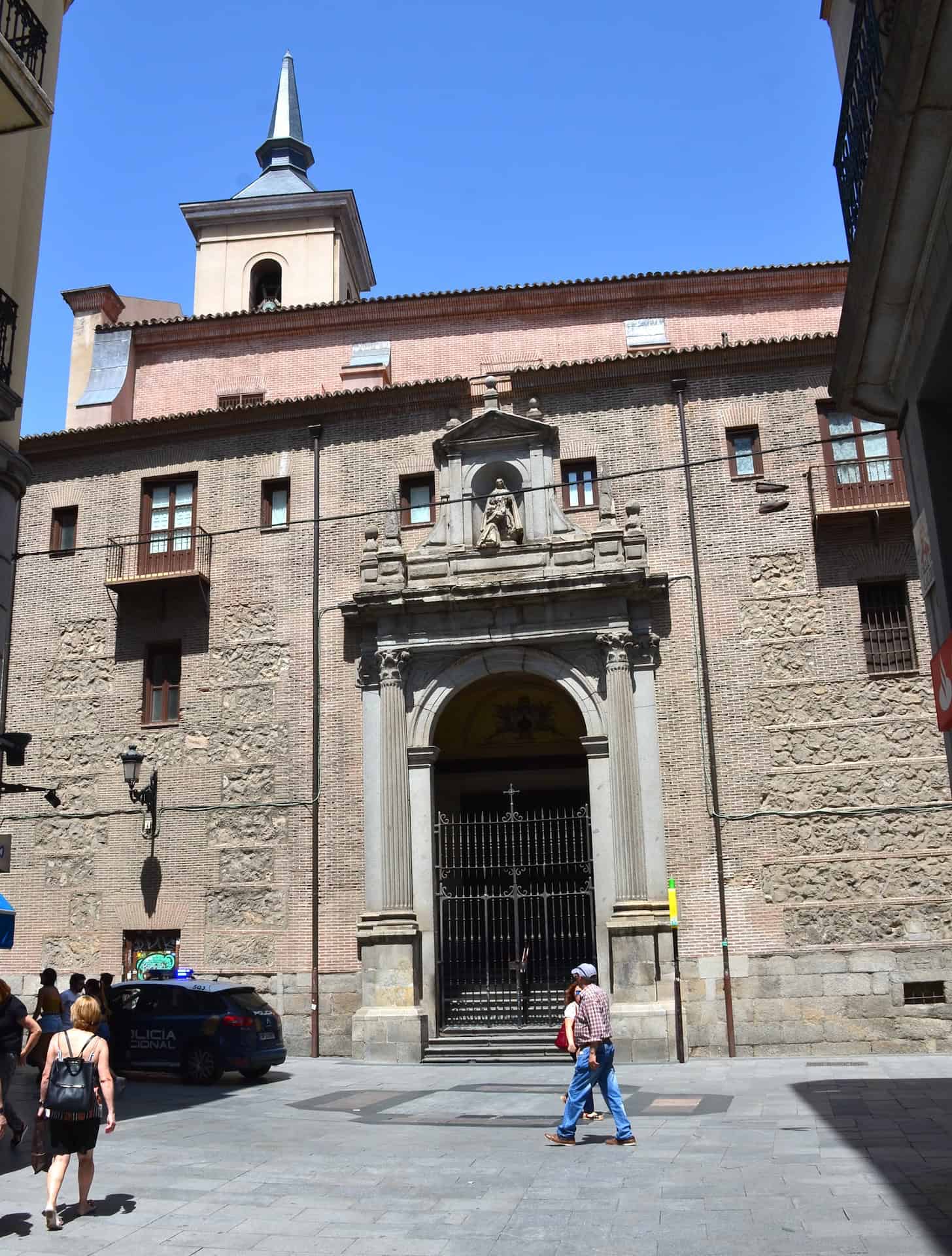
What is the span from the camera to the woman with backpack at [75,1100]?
Answer: 24.8ft

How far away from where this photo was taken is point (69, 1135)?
24.9 feet

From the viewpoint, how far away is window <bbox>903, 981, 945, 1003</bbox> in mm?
17344

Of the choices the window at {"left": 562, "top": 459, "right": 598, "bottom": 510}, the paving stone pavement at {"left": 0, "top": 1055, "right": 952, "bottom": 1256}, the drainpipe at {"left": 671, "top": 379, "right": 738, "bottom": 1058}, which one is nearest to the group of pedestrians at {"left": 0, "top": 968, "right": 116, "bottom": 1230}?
the paving stone pavement at {"left": 0, "top": 1055, "right": 952, "bottom": 1256}

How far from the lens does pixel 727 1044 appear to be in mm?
17656

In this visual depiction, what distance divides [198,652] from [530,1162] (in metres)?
13.7

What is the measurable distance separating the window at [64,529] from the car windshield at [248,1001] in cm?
1042

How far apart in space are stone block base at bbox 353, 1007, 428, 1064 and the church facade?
0.05 meters

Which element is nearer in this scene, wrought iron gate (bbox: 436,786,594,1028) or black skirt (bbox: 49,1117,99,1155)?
black skirt (bbox: 49,1117,99,1155)

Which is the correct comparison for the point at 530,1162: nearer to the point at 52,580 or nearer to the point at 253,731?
the point at 253,731

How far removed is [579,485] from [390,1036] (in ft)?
32.5

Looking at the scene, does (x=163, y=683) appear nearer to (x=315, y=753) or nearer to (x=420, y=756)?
(x=315, y=753)

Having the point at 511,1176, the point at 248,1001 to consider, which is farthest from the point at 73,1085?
the point at 248,1001

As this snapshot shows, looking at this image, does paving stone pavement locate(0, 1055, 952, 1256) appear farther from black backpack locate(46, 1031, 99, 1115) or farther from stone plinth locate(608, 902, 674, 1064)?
stone plinth locate(608, 902, 674, 1064)

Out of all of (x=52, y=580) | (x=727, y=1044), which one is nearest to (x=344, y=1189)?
(x=727, y=1044)
